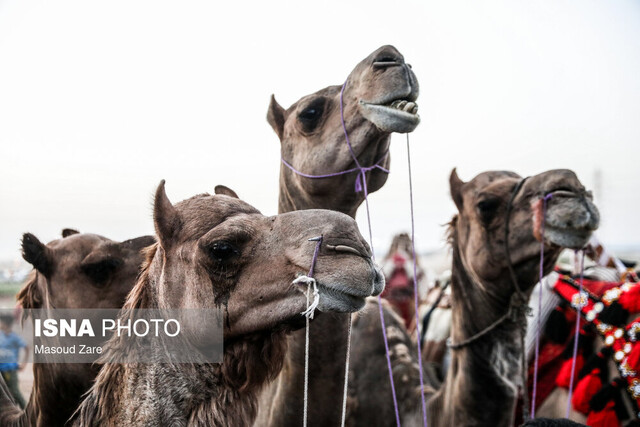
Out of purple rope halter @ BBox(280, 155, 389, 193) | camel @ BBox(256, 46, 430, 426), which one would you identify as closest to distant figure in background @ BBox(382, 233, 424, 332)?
camel @ BBox(256, 46, 430, 426)

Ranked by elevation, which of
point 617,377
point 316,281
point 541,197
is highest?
point 541,197

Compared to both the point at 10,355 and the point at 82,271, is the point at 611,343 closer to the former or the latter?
the point at 82,271

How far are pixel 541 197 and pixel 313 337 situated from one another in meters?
1.80

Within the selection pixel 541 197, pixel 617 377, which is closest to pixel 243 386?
pixel 541 197

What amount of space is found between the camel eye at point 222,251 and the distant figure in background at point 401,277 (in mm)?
4470

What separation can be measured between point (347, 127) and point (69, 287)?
5.95ft

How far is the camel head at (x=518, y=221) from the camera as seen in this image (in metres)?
3.68

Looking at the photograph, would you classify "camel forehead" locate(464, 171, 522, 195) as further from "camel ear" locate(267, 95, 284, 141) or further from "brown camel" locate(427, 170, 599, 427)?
"camel ear" locate(267, 95, 284, 141)

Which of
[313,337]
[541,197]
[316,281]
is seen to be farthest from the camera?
[541,197]

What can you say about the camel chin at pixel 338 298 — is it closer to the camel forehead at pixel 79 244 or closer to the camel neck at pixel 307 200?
the camel neck at pixel 307 200

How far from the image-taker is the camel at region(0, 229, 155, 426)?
3.26m

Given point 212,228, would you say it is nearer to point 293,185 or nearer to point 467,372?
point 293,185

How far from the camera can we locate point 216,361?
231 centimetres

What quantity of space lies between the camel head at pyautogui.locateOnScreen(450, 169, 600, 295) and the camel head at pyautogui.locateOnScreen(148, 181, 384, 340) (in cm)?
203
